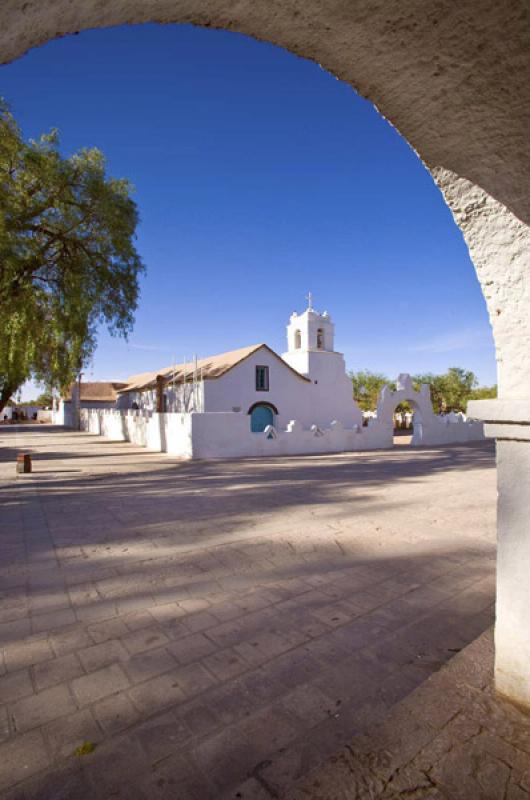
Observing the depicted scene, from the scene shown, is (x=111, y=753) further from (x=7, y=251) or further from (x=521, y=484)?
(x=7, y=251)

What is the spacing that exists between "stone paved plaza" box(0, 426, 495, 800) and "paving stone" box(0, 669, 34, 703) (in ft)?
0.04

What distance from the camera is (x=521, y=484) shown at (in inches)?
74.9

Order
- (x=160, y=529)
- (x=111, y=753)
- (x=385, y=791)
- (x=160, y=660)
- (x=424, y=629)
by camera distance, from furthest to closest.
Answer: (x=160, y=529) < (x=424, y=629) < (x=160, y=660) < (x=111, y=753) < (x=385, y=791)

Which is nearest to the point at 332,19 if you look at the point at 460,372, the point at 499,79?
the point at 499,79

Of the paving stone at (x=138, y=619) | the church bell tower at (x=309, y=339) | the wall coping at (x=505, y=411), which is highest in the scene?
the church bell tower at (x=309, y=339)

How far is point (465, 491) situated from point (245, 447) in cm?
852

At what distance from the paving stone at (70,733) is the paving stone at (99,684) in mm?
113

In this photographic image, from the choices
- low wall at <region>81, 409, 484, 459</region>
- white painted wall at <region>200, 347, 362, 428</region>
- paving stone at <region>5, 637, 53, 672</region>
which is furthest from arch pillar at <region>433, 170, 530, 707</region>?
white painted wall at <region>200, 347, 362, 428</region>

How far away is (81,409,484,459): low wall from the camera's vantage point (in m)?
14.7

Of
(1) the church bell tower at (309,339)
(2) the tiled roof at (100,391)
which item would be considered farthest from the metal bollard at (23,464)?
(2) the tiled roof at (100,391)

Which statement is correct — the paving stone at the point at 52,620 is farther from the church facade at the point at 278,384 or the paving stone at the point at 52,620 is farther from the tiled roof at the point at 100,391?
the tiled roof at the point at 100,391

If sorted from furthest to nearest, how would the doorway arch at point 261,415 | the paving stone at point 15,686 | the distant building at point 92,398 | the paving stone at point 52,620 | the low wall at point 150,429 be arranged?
1. the distant building at point 92,398
2. the doorway arch at point 261,415
3. the low wall at point 150,429
4. the paving stone at point 52,620
5. the paving stone at point 15,686

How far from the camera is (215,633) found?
2934 mm

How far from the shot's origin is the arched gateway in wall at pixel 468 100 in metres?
1.44
